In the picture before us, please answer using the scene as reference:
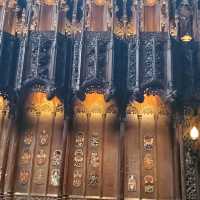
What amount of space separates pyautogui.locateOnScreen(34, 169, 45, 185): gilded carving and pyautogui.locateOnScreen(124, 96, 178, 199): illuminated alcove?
351 cm

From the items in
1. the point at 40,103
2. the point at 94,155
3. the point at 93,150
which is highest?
the point at 40,103

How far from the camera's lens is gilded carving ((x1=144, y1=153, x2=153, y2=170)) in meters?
15.5

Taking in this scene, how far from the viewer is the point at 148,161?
→ 15633mm

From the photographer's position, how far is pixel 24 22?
1659 cm

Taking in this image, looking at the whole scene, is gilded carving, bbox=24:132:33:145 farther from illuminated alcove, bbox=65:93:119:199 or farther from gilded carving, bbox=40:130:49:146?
illuminated alcove, bbox=65:93:119:199

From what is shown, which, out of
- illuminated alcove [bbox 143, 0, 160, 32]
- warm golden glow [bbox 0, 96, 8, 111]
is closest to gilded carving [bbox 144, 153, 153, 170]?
illuminated alcove [bbox 143, 0, 160, 32]

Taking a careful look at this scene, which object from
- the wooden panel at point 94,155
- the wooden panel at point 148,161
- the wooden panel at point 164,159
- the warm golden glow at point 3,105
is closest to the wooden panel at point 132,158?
the wooden panel at point 148,161

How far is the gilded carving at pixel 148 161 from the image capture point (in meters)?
15.5

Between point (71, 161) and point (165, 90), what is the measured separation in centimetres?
500

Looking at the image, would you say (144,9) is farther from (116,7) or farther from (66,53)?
(66,53)

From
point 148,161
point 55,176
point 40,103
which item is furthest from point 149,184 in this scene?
point 40,103

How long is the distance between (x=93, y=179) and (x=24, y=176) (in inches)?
117

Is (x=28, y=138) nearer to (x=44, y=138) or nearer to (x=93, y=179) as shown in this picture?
(x=44, y=138)

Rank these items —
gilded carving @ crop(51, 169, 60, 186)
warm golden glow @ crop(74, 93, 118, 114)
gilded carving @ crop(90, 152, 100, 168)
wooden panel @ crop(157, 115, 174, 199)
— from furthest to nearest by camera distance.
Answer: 1. warm golden glow @ crop(74, 93, 118, 114)
2. gilded carving @ crop(90, 152, 100, 168)
3. gilded carving @ crop(51, 169, 60, 186)
4. wooden panel @ crop(157, 115, 174, 199)
